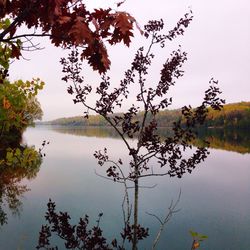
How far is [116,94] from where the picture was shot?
5578 mm

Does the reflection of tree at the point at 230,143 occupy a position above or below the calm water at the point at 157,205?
above

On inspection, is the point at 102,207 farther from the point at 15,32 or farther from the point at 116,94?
the point at 15,32

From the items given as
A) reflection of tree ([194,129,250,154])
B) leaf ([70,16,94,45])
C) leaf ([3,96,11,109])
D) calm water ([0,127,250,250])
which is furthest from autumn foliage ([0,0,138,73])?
reflection of tree ([194,129,250,154])

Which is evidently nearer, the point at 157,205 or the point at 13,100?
the point at 13,100

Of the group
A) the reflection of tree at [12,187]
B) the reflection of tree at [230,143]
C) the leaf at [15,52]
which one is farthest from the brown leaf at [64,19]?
the reflection of tree at [230,143]

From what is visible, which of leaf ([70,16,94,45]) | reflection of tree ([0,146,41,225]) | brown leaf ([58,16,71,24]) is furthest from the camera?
reflection of tree ([0,146,41,225])

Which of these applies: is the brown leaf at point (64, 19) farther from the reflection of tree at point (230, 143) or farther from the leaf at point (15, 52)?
the reflection of tree at point (230, 143)

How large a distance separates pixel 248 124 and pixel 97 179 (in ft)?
455

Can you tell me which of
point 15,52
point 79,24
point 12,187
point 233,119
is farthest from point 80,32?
point 233,119

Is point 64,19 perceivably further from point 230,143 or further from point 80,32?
point 230,143

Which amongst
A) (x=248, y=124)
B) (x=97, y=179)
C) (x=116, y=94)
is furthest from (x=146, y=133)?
(x=248, y=124)

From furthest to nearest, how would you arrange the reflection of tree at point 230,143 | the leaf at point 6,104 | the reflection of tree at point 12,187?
the reflection of tree at point 230,143, the reflection of tree at point 12,187, the leaf at point 6,104

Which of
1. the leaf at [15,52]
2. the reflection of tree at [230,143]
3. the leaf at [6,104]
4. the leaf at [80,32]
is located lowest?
the reflection of tree at [230,143]

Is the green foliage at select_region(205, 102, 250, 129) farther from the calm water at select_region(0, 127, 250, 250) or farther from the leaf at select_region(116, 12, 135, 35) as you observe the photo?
the leaf at select_region(116, 12, 135, 35)
